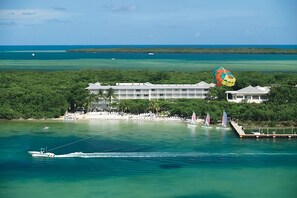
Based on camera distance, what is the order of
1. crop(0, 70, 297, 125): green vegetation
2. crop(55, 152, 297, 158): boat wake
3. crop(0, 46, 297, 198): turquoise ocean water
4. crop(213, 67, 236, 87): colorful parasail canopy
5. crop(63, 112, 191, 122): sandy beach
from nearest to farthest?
1. crop(0, 46, 297, 198): turquoise ocean water
2. crop(55, 152, 297, 158): boat wake
3. crop(0, 70, 297, 125): green vegetation
4. crop(63, 112, 191, 122): sandy beach
5. crop(213, 67, 236, 87): colorful parasail canopy

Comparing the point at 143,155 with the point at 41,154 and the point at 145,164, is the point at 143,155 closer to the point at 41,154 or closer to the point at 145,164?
A: the point at 145,164

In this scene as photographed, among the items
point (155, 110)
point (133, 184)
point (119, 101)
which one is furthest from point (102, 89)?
point (133, 184)

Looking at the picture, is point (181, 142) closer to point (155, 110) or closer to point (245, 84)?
point (155, 110)

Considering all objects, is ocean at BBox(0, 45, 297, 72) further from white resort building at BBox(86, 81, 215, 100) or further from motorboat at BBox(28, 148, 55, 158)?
motorboat at BBox(28, 148, 55, 158)

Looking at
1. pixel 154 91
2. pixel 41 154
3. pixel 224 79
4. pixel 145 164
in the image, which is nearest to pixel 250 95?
pixel 224 79

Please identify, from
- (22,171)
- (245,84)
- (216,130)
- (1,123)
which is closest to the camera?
(22,171)

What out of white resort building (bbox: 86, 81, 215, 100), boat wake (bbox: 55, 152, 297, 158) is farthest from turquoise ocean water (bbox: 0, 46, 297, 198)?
white resort building (bbox: 86, 81, 215, 100)
